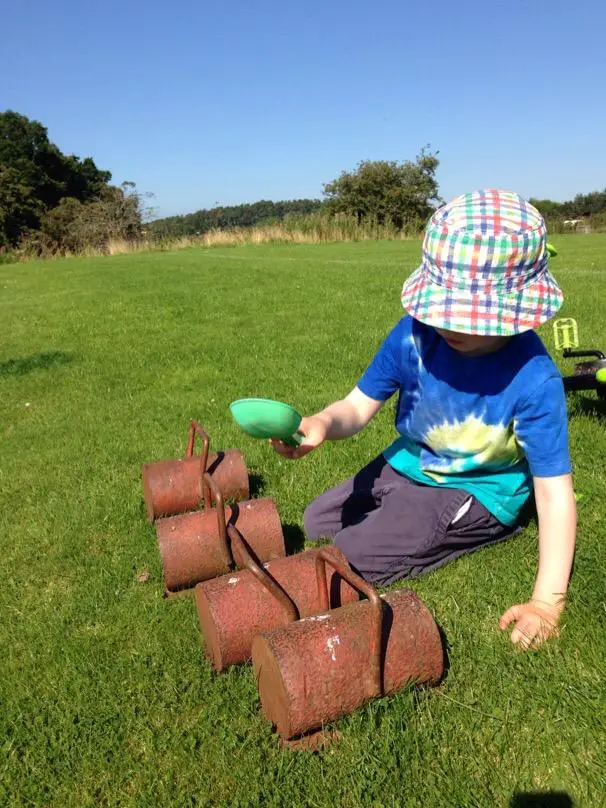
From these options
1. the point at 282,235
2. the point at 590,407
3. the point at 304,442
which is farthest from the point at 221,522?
the point at 282,235

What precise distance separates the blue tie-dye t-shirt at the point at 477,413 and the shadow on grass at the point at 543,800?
3.03ft

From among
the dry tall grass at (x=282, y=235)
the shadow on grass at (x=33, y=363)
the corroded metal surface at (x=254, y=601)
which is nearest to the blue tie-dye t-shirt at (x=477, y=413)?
the corroded metal surface at (x=254, y=601)

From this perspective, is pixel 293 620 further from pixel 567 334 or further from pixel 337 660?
pixel 567 334

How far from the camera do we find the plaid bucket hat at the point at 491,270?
1964 millimetres

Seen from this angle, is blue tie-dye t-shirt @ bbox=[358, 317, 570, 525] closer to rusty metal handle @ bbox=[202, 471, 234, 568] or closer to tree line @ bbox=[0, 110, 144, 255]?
rusty metal handle @ bbox=[202, 471, 234, 568]

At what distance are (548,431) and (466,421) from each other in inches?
12.4

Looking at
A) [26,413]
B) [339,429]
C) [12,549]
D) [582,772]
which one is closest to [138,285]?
[26,413]

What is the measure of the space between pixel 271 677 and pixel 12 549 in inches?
77.1

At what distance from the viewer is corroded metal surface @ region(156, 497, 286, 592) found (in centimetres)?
266

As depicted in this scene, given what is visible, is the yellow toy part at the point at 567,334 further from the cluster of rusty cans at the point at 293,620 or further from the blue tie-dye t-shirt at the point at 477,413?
the cluster of rusty cans at the point at 293,620

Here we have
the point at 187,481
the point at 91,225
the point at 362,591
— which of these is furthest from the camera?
the point at 91,225

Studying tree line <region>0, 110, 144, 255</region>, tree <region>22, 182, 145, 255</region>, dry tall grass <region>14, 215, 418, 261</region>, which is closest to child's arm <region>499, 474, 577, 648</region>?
dry tall grass <region>14, 215, 418, 261</region>

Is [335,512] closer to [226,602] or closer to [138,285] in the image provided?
[226,602]

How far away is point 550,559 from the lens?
88.7 inches
